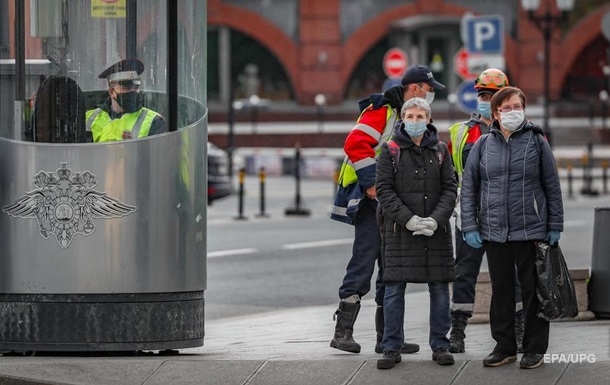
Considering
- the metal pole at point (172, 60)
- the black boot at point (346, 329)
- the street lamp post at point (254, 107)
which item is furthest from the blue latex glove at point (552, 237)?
the street lamp post at point (254, 107)

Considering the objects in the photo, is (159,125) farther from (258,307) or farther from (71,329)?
(258,307)

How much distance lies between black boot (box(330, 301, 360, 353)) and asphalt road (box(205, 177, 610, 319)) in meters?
4.34

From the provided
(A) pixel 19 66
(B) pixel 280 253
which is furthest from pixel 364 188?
(B) pixel 280 253

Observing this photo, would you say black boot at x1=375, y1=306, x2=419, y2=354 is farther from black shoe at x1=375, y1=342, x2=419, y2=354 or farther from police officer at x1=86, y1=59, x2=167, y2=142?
police officer at x1=86, y1=59, x2=167, y2=142

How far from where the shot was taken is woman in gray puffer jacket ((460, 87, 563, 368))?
360 inches

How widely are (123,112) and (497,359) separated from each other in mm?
2789

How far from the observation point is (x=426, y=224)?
30.3 feet

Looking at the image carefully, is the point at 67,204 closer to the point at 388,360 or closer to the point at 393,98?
the point at 393,98

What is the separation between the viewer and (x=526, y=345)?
30.3 feet

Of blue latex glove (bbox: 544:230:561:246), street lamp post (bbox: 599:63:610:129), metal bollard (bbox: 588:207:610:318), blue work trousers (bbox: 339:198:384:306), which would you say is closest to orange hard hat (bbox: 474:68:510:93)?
blue work trousers (bbox: 339:198:384:306)

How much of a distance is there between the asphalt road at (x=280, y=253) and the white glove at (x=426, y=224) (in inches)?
212

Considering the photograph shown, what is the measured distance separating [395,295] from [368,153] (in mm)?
952

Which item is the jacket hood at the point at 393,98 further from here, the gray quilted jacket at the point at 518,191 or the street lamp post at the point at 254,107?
the street lamp post at the point at 254,107

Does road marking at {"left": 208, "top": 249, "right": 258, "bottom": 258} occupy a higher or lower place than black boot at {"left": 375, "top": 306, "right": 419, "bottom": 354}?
lower
